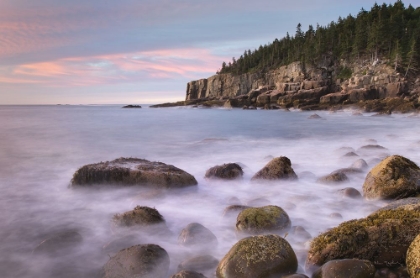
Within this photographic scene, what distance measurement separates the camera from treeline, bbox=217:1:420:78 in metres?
53.3

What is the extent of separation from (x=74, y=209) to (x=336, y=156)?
8.08m

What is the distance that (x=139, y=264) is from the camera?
341 centimetres

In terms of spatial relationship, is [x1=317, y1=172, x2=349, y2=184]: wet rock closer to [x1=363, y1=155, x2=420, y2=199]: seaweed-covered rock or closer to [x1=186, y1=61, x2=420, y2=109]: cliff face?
[x1=363, y1=155, x2=420, y2=199]: seaweed-covered rock

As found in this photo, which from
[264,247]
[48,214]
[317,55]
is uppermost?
[317,55]

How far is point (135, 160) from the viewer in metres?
7.69

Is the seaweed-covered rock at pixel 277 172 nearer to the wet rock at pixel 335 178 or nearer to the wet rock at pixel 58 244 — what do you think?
the wet rock at pixel 335 178

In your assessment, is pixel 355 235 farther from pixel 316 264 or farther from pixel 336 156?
pixel 336 156

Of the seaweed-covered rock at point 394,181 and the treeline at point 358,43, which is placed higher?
the treeline at point 358,43

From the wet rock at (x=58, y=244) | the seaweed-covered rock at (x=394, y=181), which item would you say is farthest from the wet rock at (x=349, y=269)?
the wet rock at (x=58, y=244)

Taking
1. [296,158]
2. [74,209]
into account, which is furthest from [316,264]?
[296,158]

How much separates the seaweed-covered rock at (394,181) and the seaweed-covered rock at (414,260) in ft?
9.11

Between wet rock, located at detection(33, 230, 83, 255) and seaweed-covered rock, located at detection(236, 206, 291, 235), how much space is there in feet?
7.56

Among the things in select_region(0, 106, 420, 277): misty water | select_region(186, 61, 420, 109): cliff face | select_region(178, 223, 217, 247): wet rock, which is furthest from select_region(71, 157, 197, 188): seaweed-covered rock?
select_region(186, 61, 420, 109): cliff face

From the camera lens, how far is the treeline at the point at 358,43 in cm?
5328
